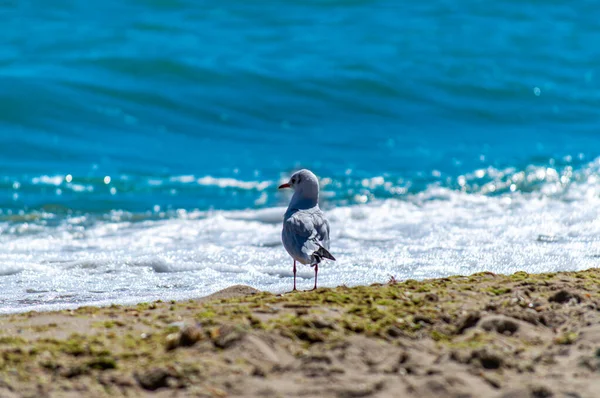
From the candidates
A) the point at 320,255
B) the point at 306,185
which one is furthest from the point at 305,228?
the point at 306,185

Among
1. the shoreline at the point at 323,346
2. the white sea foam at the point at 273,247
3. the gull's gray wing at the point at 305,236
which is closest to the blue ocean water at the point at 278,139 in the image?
the white sea foam at the point at 273,247

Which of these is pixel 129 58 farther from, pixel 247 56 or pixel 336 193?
pixel 336 193

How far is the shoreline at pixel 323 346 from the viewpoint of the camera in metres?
3.27

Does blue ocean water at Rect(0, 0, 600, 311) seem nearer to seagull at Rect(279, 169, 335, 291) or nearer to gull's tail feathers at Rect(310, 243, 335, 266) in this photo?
seagull at Rect(279, 169, 335, 291)

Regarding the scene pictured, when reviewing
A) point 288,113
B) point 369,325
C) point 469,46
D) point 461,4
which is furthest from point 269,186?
point 461,4

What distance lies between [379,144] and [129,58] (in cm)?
604

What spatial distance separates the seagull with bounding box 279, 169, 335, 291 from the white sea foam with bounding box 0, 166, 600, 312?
0.54 m

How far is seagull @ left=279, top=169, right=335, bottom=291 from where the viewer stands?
5793 mm

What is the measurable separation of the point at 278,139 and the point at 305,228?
940cm

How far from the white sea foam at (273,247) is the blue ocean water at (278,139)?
0.04 meters

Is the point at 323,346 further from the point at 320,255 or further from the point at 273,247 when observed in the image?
the point at 273,247

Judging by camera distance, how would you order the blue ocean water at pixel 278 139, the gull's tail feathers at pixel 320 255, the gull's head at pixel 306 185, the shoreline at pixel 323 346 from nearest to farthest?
the shoreline at pixel 323 346
the gull's tail feathers at pixel 320 255
the gull's head at pixel 306 185
the blue ocean water at pixel 278 139

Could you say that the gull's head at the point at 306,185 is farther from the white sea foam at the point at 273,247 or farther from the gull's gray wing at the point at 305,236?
the white sea foam at the point at 273,247

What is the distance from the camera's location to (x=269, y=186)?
12281mm
